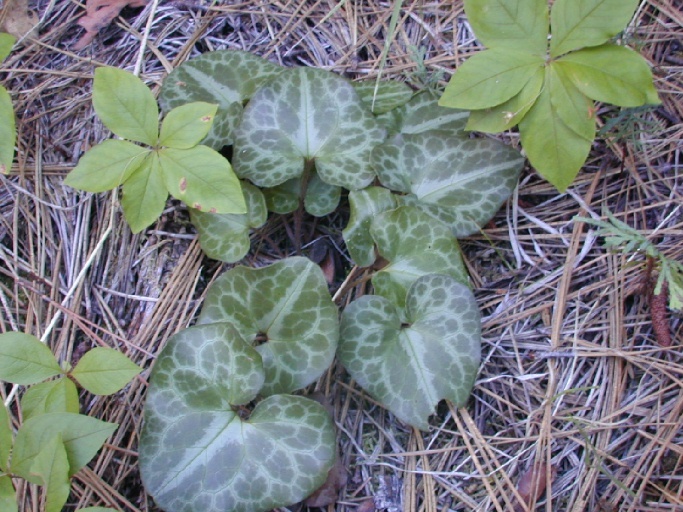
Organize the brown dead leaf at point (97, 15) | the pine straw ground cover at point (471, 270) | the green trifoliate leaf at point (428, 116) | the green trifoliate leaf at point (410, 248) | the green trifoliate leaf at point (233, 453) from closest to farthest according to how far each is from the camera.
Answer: the green trifoliate leaf at point (233, 453) < the pine straw ground cover at point (471, 270) < the green trifoliate leaf at point (410, 248) < the green trifoliate leaf at point (428, 116) < the brown dead leaf at point (97, 15)

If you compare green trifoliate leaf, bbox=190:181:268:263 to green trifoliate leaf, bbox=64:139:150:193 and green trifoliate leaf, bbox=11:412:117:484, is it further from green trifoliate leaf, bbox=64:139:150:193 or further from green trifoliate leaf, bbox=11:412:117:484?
green trifoliate leaf, bbox=11:412:117:484

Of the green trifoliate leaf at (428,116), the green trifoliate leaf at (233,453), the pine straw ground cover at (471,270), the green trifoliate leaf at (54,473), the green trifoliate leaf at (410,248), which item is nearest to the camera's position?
the green trifoliate leaf at (54,473)

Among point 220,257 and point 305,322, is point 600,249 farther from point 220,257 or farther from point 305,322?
A: point 220,257

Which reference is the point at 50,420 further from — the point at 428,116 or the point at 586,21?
the point at 586,21

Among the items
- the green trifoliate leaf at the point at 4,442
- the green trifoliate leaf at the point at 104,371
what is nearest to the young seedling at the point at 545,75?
the green trifoliate leaf at the point at 104,371

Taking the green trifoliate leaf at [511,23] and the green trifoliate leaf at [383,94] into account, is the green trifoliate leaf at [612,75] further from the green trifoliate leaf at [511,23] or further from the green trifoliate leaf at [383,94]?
the green trifoliate leaf at [383,94]

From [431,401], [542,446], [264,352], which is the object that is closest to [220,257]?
[264,352]

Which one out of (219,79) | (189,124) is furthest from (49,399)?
(219,79)
